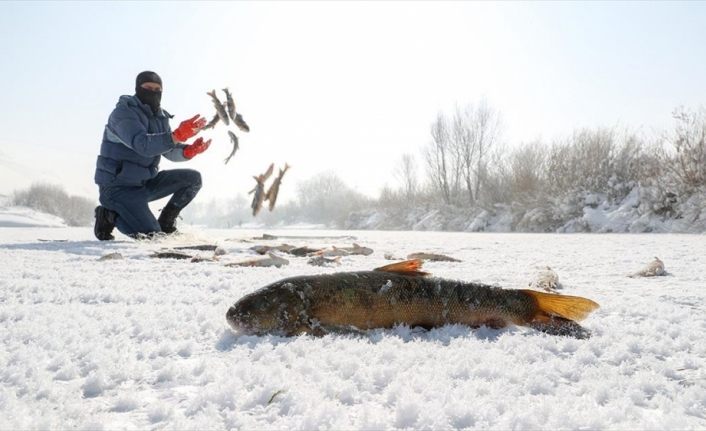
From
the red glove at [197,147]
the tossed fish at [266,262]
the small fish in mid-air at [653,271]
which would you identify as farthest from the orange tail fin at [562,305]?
the red glove at [197,147]

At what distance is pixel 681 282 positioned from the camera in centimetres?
350

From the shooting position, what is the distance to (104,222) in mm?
6805

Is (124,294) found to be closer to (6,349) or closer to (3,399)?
(6,349)

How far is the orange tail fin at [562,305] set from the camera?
195cm

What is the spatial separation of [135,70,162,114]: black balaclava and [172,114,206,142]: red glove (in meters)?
1.00

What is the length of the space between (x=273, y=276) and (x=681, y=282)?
290cm

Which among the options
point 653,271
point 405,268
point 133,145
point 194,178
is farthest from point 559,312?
point 194,178

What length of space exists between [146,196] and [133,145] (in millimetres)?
1071

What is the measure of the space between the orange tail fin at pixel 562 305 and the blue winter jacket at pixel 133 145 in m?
4.66

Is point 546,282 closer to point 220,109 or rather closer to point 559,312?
point 559,312

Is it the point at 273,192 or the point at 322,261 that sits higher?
the point at 273,192

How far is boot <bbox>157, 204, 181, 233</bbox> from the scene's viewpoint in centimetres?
705

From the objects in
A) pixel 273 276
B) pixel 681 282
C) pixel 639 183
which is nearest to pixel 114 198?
pixel 273 276

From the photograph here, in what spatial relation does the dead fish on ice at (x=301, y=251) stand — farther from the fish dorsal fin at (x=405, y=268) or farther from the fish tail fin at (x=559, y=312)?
the fish tail fin at (x=559, y=312)
